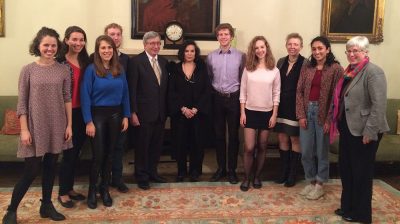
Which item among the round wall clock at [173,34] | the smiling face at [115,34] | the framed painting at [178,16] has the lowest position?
the smiling face at [115,34]

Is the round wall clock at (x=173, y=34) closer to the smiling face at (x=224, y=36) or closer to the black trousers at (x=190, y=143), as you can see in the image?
the smiling face at (x=224, y=36)

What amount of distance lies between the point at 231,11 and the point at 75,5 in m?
1.81

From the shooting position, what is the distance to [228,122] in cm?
332

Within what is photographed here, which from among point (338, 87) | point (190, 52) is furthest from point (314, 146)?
point (190, 52)

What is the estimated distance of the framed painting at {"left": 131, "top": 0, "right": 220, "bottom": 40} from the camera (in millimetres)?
4332

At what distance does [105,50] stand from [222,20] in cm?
212

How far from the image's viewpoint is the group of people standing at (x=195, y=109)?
2406 mm

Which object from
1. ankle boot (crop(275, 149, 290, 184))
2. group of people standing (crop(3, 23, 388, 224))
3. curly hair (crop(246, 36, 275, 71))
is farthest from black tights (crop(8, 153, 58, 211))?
ankle boot (crop(275, 149, 290, 184))

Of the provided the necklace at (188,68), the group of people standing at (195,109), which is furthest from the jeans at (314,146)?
the necklace at (188,68)

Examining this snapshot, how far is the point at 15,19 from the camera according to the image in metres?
4.23

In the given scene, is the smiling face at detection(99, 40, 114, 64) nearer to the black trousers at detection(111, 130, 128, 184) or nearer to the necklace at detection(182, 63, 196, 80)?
the black trousers at detection(111, 130, 128, 184)

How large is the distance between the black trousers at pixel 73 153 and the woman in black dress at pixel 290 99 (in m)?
1.64

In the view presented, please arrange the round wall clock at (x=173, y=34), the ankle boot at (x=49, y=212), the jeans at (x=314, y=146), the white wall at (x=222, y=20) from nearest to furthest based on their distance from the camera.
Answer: the ankle boot at (x=49, y=212) < the jeans at (x=314, y=146) < the round wall clock at (x=173, y=34) < the white wall at (x=222, y=20)

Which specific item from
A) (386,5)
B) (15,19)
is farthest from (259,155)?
(15,19)
